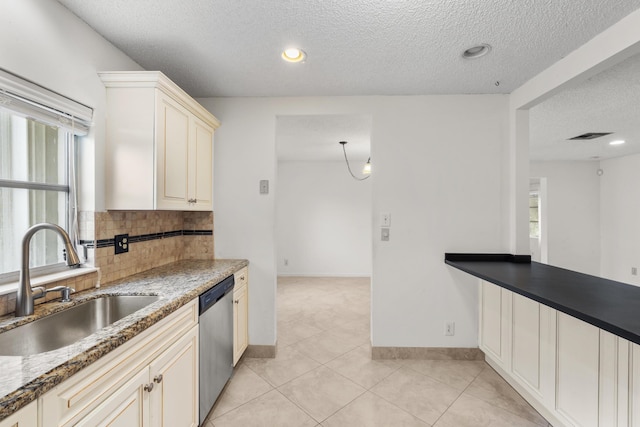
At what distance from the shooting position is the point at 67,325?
128cm

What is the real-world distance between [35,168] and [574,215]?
24.9 feet

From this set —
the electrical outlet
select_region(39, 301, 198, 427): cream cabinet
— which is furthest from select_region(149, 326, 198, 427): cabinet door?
the electrical outlet

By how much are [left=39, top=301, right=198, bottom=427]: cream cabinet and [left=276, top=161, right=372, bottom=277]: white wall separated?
413cm

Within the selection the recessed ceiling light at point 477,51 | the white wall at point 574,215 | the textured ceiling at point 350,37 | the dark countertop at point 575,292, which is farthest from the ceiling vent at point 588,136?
the recessed ceiling light at point 477,51

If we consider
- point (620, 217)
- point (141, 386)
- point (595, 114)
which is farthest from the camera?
point (620, 217)

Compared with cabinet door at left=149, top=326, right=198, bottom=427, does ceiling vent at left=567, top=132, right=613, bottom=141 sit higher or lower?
higher

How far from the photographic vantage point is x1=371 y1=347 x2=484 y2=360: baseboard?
2455 millimetres

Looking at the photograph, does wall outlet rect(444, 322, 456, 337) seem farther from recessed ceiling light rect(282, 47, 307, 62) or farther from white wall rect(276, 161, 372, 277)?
white wall rect(276, 161, 372, 277)

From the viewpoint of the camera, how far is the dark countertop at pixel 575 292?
42.4 inches

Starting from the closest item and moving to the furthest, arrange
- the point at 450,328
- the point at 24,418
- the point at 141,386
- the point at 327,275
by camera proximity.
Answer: the point at 24,418
the point at 141,386
the point at 450,328
the point at 327,275

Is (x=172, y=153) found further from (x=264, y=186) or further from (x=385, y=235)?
(x=385, y=235)

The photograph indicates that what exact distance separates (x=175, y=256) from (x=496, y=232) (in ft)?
9.47

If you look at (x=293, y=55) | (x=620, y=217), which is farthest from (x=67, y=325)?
(x=620, y=217)


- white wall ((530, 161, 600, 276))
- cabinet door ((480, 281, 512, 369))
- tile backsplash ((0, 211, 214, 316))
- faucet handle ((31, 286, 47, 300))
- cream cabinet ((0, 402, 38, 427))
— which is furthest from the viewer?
white wall ((530, 161, 600, 276))
